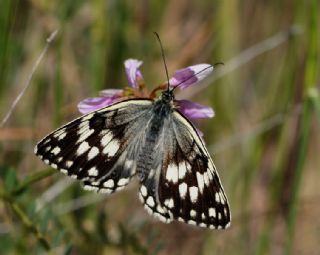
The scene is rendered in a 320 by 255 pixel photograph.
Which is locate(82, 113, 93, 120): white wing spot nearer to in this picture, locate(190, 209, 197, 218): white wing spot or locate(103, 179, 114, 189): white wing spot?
locate(103, 179, 114, 189): white wing spot

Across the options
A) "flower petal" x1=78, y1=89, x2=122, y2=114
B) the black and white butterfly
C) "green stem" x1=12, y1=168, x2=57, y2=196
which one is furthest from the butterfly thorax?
"green stem" x1=12, y1=168, x2=57, y2=196

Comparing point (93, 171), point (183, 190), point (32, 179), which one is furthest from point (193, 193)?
point (32, 179)

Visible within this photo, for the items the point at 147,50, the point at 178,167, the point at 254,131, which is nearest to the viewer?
the point at 178,167

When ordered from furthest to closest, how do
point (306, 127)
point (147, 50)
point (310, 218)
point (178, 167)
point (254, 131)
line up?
point (310, 218) < point (147, 50) < point (254, 131) < point (306, 127) < point (178, 167)

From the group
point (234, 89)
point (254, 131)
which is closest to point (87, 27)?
point (234, 89)

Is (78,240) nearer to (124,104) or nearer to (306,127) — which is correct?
(124,104)

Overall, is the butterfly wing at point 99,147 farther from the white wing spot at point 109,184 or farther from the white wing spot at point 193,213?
the white wing spot at point 193,213

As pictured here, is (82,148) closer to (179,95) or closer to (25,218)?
(25,218)
